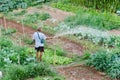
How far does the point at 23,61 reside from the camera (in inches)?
510

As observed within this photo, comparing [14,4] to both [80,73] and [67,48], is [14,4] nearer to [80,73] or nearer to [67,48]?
[67,48]

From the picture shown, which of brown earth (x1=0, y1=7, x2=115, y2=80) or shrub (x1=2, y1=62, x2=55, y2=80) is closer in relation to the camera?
shrub (x1=2, y1=62, x2=55, y2=80)

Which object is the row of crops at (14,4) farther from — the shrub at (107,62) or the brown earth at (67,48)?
the shrub at (107,62)

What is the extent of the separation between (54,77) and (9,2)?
11.4 meters

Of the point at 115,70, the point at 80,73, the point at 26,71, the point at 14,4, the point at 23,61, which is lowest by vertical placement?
the point at 14,4

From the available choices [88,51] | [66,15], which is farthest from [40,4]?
[88,51]

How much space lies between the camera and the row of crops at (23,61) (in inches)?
447

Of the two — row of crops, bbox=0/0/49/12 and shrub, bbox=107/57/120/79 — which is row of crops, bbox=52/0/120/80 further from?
row of crops, bbox=0/0/49/12

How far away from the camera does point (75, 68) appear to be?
42.0ft

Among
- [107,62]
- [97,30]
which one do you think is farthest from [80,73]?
[97,30]

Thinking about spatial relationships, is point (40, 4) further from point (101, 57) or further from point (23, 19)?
point (101, 57)

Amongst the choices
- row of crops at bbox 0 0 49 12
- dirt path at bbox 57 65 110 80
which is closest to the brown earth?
dirt path at bbox 57 65 110 80

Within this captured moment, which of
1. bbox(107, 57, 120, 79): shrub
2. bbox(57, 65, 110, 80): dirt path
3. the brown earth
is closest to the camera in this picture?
bbox(107, 57, 120, 79): shrub

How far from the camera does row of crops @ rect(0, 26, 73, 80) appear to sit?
1134 centimetres
